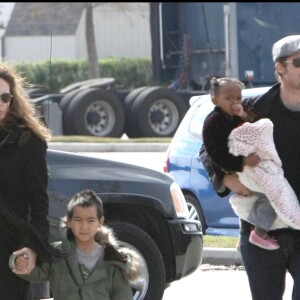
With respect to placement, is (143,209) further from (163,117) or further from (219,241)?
(163,117)

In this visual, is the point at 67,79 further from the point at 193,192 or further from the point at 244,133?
the point at 244,133

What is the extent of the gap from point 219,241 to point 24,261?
6.47 meters

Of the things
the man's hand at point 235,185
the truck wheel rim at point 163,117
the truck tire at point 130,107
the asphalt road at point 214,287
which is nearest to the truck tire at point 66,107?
the truck tire at point 130,107

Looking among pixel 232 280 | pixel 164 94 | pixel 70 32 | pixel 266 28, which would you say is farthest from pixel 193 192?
pixel 70 32

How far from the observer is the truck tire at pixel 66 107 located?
76.6ft

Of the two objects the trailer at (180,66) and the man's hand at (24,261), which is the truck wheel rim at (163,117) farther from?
the man's hand at (24,261)

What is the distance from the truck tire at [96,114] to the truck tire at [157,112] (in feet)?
1.16

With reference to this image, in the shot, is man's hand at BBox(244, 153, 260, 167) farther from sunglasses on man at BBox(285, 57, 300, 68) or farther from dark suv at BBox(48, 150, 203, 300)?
dark suv at BBox(48, 150, 203, 300)

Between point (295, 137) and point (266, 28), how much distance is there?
15.8m

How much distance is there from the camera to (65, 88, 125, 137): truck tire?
2306 cm

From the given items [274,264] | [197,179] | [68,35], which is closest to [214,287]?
[197,179]

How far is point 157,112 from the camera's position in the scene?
23641mm

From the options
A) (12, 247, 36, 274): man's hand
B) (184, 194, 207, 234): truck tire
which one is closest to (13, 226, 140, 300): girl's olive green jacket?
(12, 247, 36, 274): man's hand

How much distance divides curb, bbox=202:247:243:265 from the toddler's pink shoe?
553cm
